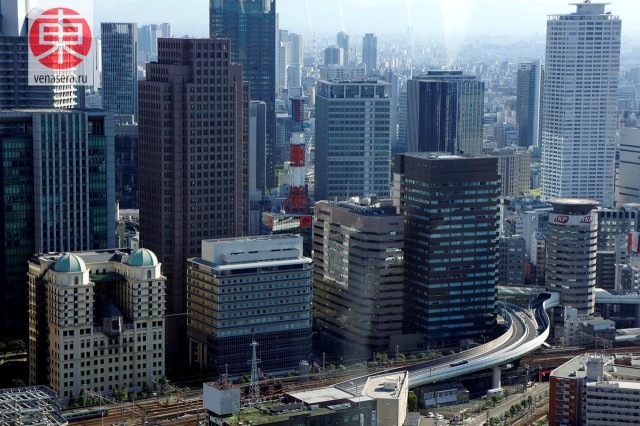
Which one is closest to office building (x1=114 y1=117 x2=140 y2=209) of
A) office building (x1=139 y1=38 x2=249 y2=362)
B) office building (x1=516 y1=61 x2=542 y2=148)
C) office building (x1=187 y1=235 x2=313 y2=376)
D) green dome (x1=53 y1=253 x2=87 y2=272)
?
office building (x1=139 y1=38 x2=249 y2=362)

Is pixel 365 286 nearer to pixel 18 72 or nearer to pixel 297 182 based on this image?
pixel 18 72

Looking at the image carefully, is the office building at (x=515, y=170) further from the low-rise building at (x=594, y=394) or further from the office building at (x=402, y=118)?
the low-rise building at (x=594, y=394)

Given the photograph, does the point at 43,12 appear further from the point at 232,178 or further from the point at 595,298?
the point at 595,298

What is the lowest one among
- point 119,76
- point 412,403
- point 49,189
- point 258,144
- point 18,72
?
point 412,403

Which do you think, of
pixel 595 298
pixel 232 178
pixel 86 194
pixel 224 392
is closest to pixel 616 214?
pixel 595 298

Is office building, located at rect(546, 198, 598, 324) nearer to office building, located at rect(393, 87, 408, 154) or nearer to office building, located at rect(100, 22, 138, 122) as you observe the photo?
office building, located at rect(393, 87, 408, 154)

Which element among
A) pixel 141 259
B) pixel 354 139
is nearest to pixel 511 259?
pixel 354 139

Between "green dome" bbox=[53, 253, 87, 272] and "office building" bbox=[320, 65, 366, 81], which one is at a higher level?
"office building" bbox=[320, 65, 366, 81]
